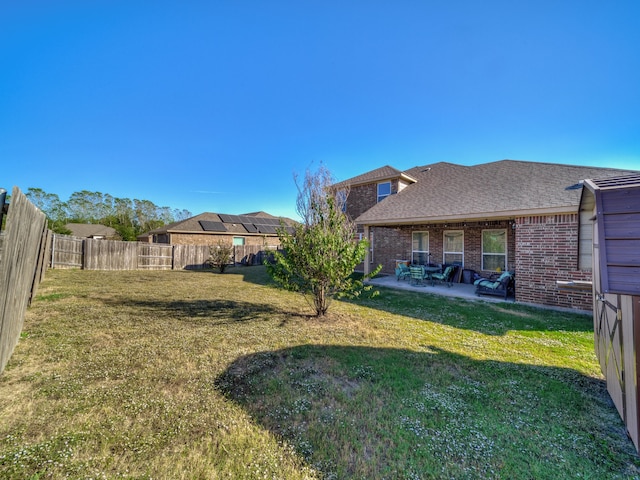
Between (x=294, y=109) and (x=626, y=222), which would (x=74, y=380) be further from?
(x=294, y=109)

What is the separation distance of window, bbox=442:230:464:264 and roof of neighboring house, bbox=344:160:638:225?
6.51ft

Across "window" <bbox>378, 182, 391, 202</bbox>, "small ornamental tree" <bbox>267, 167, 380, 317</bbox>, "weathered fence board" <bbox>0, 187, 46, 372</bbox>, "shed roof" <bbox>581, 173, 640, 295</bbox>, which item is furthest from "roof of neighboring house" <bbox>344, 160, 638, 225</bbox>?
"weathered fence board" <bbox>0, 187, 46, 372</bbox>

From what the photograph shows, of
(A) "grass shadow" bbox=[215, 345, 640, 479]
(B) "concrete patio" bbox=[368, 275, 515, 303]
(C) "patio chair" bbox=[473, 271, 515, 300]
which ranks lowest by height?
(A) "grass shadow" bbox=[215, 345, 640, 479]

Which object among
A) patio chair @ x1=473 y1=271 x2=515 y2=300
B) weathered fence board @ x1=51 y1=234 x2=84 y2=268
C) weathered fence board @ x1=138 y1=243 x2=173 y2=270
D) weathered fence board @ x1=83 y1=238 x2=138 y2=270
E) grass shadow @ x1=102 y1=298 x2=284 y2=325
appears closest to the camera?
grass shadow @ x1=102 y1=298 x2=284 y2=325

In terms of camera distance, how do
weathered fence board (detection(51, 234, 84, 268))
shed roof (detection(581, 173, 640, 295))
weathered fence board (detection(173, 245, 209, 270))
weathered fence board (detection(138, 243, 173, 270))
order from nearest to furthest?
shed roof (detection(581, 173, 640, 295)), weathered fence board (detection(51, 234, 84, 268)), weathered fence board (detection(138, 243, 173, 270)), weathered fence board (detection(173, 245, 209, 270))

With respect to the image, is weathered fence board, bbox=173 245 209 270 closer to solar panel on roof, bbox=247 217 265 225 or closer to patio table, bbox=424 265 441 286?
solar panel on roof, bbox=247 217 265 225

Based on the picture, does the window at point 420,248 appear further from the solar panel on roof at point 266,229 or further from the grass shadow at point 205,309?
the solar panel on roof at point 266,229

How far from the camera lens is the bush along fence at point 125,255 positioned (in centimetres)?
1431

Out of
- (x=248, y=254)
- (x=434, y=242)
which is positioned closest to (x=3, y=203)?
(x=434, y=242)

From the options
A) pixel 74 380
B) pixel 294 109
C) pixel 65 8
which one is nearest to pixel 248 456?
pixel 74 380

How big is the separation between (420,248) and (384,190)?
169 inches

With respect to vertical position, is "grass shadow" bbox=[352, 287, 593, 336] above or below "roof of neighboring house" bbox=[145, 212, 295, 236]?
below

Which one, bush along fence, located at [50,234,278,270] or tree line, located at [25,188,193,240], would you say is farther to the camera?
tree line, located at [25,188,193,240]

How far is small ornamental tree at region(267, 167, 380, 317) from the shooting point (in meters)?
5.61
